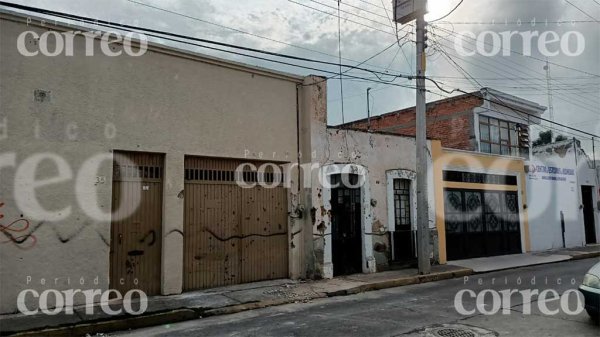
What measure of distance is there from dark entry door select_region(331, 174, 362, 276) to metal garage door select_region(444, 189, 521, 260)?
425cm

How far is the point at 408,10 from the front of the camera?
1327cm

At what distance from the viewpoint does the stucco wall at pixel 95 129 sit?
839cm

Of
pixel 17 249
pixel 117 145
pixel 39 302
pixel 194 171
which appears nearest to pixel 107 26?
pixel 117 145

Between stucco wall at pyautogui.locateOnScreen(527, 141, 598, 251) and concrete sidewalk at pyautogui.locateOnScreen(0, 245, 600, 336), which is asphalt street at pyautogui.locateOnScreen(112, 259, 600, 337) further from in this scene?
stucco wall at pyautogui.locateOnScreen(527, 141, 598, 251)

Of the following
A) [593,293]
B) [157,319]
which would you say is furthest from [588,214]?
[157,319]

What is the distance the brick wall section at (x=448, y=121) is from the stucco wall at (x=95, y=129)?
8816 millimetres

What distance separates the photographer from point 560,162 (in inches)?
837

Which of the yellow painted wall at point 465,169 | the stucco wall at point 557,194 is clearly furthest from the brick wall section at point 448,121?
the stucco wall at point 557,194

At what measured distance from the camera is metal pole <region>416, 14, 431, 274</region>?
12758 mm

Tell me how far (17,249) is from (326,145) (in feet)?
24.9

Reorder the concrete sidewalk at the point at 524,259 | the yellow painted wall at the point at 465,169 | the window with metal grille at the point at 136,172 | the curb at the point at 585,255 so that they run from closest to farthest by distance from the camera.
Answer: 1. the window with metal grille at the point at 136,172
2. the concrete sidewalk at the point at 524,259
3. the yellow painted wall at the point at 465,169
4. the curb at the point at 585,255

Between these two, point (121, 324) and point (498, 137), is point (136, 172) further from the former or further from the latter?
point (498, 137)

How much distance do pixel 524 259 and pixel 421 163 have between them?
23.2 ft

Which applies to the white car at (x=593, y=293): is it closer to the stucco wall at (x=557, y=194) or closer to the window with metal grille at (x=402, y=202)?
the window with metal grille at (x=402, y=202)
